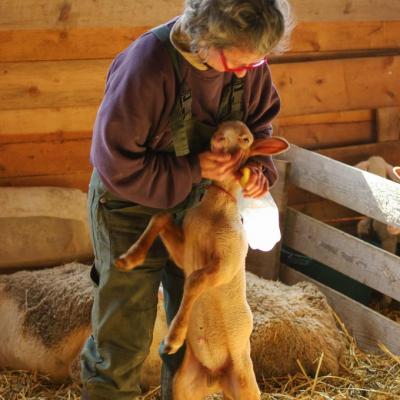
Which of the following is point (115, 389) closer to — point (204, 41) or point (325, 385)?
point (204, 41)

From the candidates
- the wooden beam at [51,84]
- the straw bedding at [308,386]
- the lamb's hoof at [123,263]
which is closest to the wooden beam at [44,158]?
the wooden beam at [51,84]

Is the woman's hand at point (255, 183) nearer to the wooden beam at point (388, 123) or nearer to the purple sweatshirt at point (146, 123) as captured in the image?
the purple sweatshirt at point (146, 123)

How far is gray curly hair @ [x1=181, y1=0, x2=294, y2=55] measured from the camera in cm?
169

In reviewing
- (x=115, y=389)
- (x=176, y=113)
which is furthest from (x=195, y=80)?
(x=115, y=389)

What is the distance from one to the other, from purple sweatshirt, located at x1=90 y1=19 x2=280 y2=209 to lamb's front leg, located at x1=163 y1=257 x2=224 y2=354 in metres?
0.20

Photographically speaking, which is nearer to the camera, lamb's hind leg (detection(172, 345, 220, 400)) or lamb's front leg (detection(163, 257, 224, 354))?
lamb's front leg (detection(163, 257, 224, 354))

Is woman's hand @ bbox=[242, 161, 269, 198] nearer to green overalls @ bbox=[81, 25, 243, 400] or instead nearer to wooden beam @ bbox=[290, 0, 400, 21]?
green overalls @ bbox=[81, 25, 243, 400]

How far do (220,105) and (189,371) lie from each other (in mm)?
756

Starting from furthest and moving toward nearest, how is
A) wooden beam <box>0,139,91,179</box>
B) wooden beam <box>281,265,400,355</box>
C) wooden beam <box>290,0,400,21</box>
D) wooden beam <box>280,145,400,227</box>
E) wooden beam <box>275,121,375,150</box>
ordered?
1. wooden beam <box>275,121,375,150</box>
2. wooden beam <box>290,0,400,21</box>
3. wooden beam <box>0,139,91,179</box>
4. wooden beam <box>281,265,400,355</box>
5. wooden beam <box>280,145,400,227</box>

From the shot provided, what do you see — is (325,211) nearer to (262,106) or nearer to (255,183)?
(262,106)

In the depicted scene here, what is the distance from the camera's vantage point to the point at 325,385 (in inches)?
123

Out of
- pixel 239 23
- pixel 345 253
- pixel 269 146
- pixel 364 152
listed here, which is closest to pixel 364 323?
pixel 345 253

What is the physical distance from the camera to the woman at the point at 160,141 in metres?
1.75

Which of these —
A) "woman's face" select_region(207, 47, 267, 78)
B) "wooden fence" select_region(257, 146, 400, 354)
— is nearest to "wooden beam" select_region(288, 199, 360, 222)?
"wooden fence" select_region(257, 146, 400, 354)
